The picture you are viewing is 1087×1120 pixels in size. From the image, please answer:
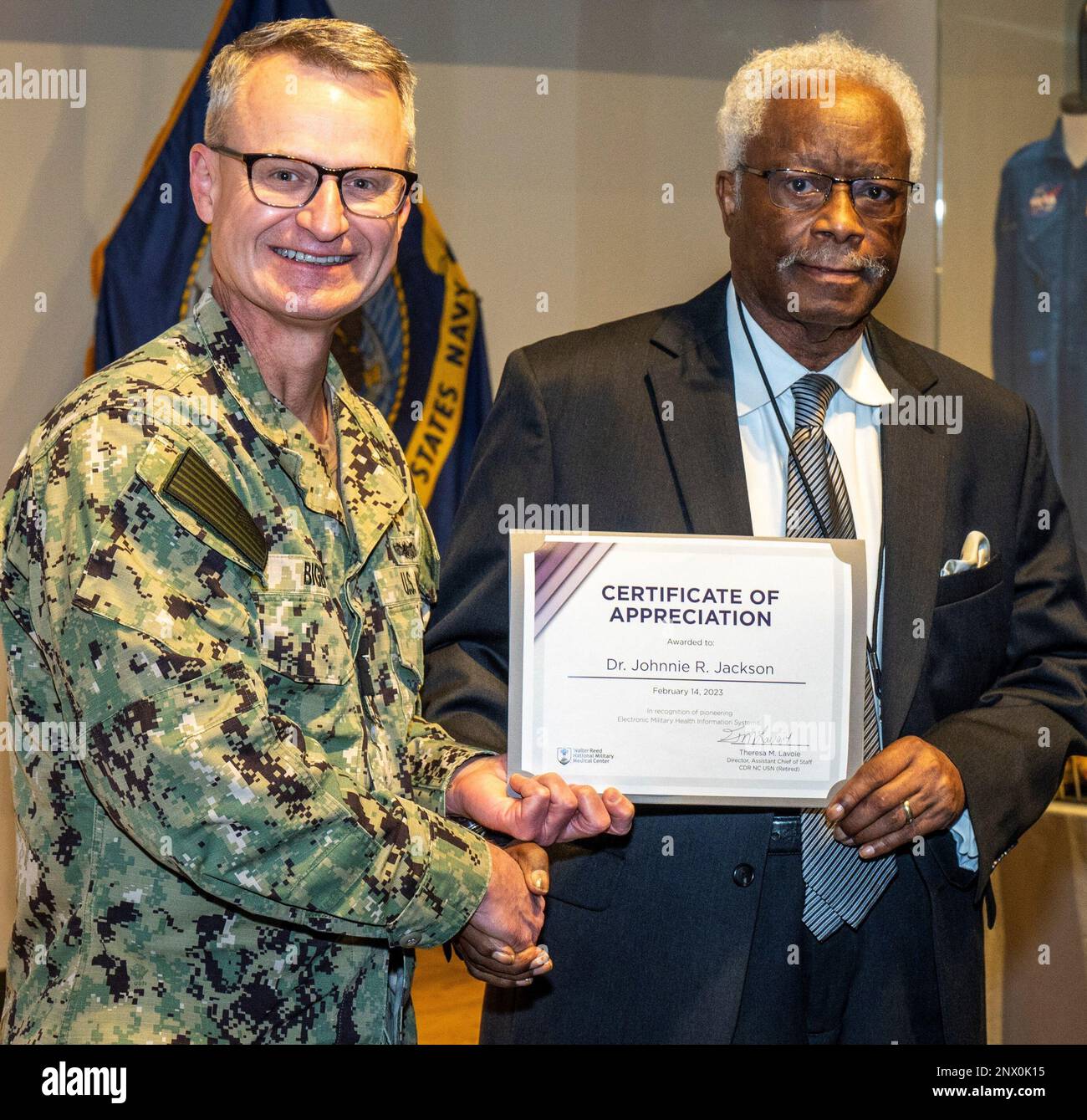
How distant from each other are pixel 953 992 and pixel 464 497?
0.98m

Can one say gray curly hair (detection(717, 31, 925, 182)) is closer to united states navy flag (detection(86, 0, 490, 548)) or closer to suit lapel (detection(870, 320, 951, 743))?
suit lapel (detection(870, 320, 951, 743))

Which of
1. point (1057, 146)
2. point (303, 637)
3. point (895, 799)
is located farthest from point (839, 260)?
point (1057, 146)

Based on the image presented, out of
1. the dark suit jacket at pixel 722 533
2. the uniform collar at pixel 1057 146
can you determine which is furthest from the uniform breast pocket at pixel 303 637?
the uniform collar at pixel 1057 146

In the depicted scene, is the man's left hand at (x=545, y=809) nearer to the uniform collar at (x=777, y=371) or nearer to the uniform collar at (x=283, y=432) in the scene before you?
the uniform collar at (x=283, y=432)

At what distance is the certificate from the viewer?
5.52 ft

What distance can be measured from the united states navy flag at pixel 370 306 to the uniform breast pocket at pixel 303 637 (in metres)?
2.24

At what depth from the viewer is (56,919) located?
1425mm

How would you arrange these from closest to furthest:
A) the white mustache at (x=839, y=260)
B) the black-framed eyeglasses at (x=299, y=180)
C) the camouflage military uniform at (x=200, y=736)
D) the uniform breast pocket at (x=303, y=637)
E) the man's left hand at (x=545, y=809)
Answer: the camouflage military uniform at (x=200, y=736) → the uniform breast pocket at (x=303, y=637) → the black-framed eyeglasses at (x=299, y=180) → the man's left hand at (x=545, y=809) → the white mustache at (x=839, y=260)

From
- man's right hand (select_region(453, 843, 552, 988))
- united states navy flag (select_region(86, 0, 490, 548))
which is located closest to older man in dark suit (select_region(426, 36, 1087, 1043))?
man's right hand (select_region(453, 843, 552, 988))

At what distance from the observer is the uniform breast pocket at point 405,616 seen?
1613mm

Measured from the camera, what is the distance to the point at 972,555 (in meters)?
1.95

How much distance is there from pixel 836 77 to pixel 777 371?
1.40 ft

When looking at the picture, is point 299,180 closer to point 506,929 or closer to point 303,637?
point 303,637
